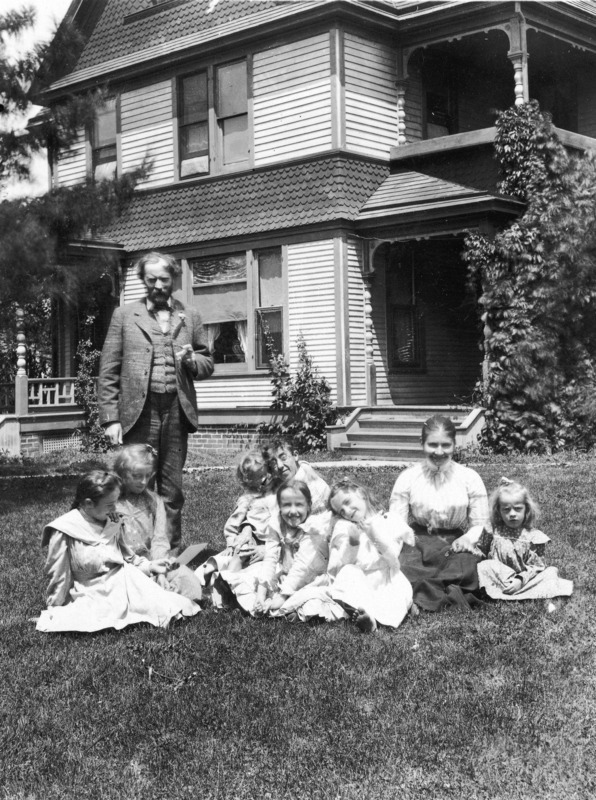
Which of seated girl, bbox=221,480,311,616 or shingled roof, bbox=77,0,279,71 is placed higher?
shingled roof, bbox=77,0,279,71

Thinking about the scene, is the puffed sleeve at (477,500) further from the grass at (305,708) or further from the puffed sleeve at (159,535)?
the puffed sleeve at (159,535)

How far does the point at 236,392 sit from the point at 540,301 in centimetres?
549

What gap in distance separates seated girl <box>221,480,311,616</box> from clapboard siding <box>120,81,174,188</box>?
42.0 feet

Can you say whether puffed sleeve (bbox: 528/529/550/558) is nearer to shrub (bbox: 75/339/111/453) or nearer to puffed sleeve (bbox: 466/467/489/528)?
puffed sleeve (bbox: 466/467/489/528)

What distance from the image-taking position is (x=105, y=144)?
19.1 m

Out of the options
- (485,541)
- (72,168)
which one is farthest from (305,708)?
(72,168)

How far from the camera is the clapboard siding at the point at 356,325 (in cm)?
1559

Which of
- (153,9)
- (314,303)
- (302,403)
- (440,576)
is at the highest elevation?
(153,9)

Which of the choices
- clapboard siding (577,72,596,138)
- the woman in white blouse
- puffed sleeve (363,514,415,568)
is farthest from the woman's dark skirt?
clapboard siding (577,72,596,138)

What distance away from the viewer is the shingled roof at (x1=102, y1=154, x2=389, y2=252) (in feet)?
50.9

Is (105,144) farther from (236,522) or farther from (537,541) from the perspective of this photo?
(537,541)

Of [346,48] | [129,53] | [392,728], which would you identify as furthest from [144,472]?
[129,53]

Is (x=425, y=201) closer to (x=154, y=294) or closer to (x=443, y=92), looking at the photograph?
(x=443, y=92)

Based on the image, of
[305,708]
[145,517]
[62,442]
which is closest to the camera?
[305,708]
